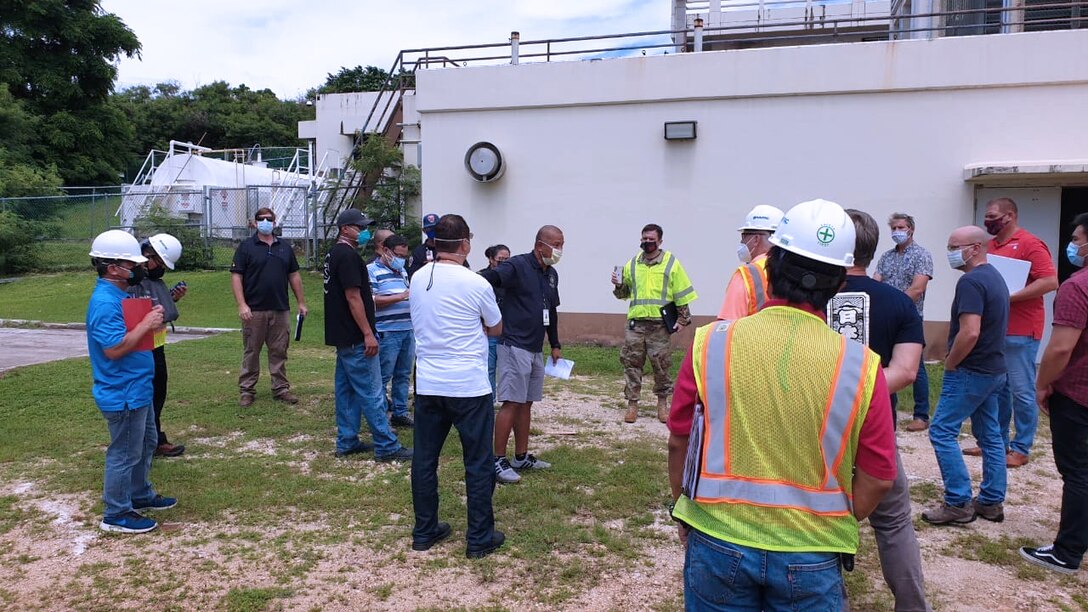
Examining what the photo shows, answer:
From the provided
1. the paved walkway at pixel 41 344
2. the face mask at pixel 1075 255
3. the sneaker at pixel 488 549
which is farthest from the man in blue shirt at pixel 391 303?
the paved walkway at pixel 41 344

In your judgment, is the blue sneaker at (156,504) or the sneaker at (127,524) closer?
the sneaker at (127,524)

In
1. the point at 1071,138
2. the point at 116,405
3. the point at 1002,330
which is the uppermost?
the point at 1071,138

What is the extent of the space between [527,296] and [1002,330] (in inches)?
121

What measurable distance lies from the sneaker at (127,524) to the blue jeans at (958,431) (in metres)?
4.91

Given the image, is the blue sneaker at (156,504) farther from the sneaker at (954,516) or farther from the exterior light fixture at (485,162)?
the exterior light fixture at (485,162)

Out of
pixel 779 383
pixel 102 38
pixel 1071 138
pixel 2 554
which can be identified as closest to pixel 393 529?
pixel 2 554

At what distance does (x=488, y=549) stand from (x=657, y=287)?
3621 millimetres

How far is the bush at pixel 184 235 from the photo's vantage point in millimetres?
19766

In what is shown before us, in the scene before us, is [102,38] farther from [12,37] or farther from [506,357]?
[506,357]

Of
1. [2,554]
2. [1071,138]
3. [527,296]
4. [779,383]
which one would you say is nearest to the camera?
[779,383]

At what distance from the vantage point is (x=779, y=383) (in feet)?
6.58

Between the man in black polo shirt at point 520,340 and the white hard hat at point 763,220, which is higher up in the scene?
the white hard hat at point 763,220

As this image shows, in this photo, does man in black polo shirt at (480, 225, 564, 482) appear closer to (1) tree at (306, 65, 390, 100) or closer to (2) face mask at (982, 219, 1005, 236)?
(2) face mask at (982, 219, 1005, 236)

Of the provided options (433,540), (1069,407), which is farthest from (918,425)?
(433,540)
